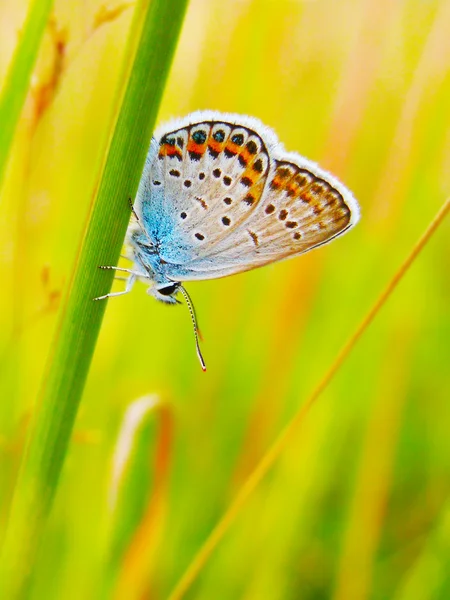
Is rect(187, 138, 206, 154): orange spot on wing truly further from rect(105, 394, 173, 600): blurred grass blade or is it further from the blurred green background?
rect(105, 394, 173, 600): blurred grass blade

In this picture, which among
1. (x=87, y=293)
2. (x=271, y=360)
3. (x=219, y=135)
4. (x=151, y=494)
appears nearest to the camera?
(x=87, y=293)

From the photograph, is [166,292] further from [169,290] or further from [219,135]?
[219,135]

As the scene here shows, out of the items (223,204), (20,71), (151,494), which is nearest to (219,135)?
(223,204)

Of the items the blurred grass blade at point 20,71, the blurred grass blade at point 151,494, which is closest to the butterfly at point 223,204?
Result: the blurred grass blade at point 151,494

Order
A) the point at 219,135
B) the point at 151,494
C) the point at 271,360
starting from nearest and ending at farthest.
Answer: the point at 219,135
the point at 151,494
the point at 271,360

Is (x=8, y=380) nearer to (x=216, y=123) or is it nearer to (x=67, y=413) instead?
(x=216, y=123)

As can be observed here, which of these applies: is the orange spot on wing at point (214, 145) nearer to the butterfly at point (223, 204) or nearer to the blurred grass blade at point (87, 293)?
the butterfly at point (223, 204)

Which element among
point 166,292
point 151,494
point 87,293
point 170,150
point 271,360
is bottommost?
point 151,494
